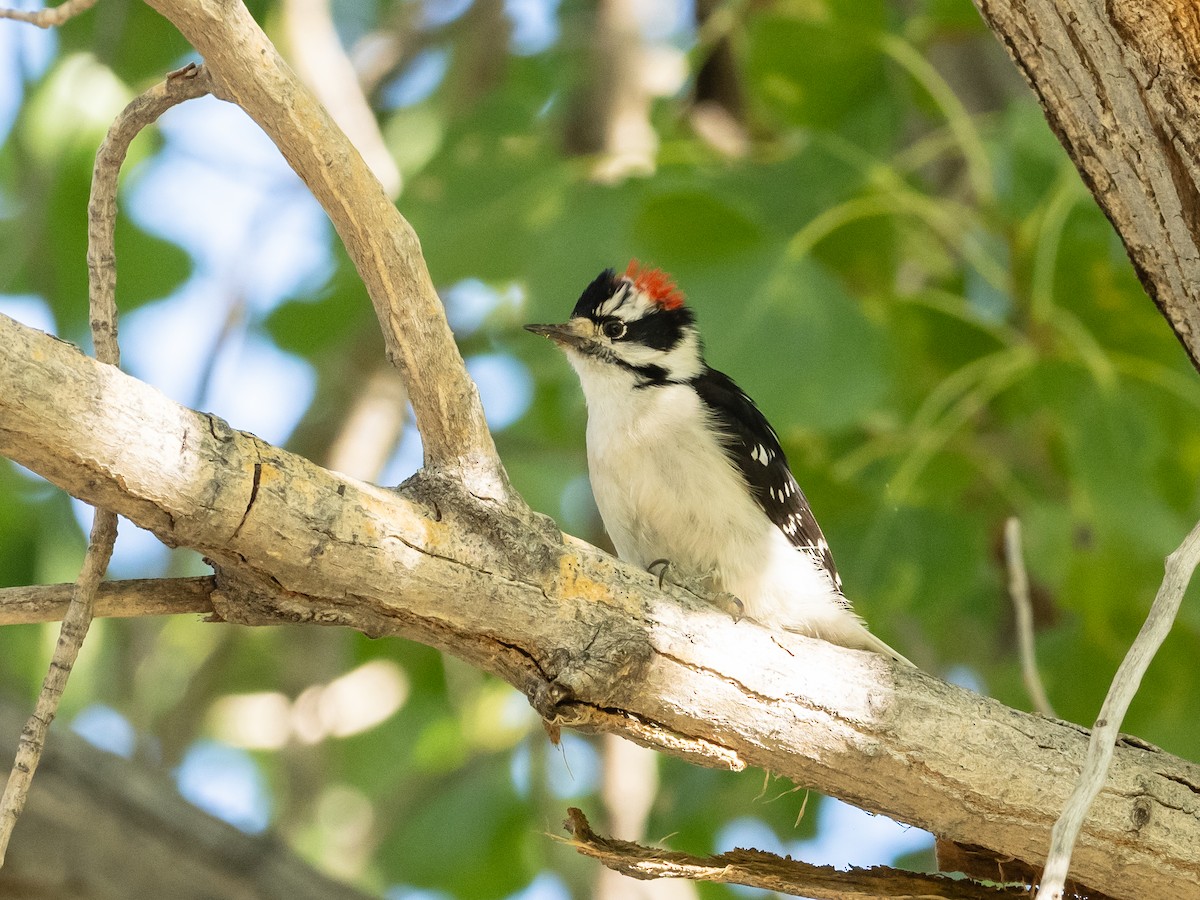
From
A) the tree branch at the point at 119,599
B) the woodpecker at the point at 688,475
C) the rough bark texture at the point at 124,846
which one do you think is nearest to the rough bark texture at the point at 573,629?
the tree branch at the point at 119,599

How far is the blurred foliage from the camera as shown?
11.6 feet

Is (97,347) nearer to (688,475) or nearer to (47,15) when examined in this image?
(47,15)

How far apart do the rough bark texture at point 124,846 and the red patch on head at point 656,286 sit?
1877 millimetres

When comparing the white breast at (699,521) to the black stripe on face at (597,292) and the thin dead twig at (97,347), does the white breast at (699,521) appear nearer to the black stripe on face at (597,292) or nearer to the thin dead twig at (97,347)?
the black stripe on face at (597,292)

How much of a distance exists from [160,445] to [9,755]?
2159mm

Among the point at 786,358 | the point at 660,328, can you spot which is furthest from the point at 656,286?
the point at 786,358

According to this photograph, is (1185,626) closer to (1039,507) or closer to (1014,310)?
(1039,507)

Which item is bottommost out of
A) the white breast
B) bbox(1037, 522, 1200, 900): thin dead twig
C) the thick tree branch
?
bbox(1037, 522, 1200, 900): thin dead twig

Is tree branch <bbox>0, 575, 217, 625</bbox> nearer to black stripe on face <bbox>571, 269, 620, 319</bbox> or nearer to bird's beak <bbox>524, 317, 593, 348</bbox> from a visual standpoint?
bird's beak <bbox>524, 317, 593, 348</bbox>

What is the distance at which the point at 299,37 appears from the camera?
4.86 m

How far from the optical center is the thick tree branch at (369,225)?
6.08 ft

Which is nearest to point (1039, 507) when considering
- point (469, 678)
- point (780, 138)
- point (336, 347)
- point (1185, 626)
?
point (1185, 626)

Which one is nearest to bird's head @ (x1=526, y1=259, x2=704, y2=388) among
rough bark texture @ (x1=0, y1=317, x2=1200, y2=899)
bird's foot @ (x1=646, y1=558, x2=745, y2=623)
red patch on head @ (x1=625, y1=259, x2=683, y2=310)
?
red patch on head @ (x1=625, y1=259, x2=683, y2=310)

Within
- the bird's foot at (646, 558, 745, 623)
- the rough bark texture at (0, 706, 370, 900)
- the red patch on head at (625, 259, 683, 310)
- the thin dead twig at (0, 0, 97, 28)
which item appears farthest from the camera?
the red patch on head at (625, 259, 683, 310)
